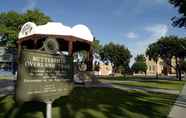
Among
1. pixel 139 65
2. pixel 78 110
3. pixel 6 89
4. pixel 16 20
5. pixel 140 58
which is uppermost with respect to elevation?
pixel 16 20

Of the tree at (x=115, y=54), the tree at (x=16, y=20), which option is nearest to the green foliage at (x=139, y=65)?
the tree at (x=115, y=54)

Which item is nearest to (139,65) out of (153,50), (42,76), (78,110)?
(153,50)

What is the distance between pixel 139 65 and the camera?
109562mm

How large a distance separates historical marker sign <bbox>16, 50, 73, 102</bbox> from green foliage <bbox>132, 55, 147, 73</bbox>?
10183 centimetres

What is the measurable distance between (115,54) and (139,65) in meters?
23.9

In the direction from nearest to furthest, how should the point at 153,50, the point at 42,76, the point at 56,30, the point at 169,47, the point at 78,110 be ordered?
the point at 42,76 → the point at 78,110 → the point at 56,30 → the point at 169,47 → the point at 153,50

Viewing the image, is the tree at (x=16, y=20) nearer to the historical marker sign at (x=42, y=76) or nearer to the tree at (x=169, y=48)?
the tree at (x=169, y=48)

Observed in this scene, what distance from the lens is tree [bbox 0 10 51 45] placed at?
59.5 meters

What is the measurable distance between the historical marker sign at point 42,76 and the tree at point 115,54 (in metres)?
78.0

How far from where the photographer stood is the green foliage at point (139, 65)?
358 feet

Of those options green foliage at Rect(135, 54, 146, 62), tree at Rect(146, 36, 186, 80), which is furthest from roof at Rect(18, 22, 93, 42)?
green foliage at Rect(135, 54, 146, 62)

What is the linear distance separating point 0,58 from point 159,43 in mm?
32093

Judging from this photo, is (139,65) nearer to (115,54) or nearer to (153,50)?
(115,54)

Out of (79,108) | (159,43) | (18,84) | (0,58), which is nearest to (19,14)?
(0,58)
